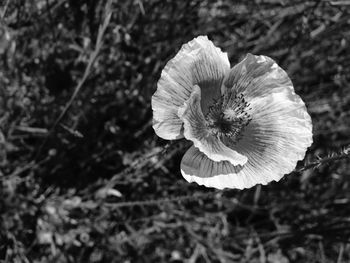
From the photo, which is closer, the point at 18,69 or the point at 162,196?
the point at 18,69

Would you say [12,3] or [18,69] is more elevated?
[12,3]

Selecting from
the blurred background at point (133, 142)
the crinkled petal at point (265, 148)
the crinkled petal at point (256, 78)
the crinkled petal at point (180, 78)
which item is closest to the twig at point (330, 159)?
the crinkled petal at point (265, 148)

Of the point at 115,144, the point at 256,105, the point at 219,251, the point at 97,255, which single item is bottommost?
the point at 219,251

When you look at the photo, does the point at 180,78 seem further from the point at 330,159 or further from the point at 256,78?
the point at 330,159

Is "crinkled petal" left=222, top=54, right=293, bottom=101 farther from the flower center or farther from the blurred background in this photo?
the blurred background

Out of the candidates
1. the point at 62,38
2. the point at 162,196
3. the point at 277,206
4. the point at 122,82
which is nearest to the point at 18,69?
the point at 62,38

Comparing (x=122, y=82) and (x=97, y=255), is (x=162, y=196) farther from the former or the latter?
(x=122, y=82)

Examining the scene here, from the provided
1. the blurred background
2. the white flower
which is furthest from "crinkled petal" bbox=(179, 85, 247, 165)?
the blurred background
